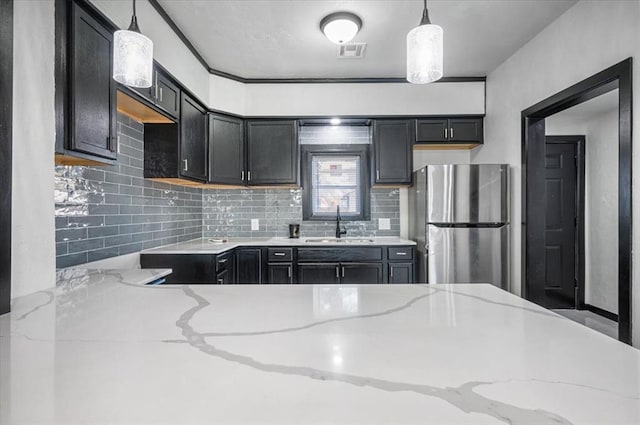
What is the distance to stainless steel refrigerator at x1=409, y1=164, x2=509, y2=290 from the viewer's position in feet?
9.48

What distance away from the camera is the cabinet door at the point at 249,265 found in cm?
311

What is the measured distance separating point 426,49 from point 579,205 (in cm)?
354

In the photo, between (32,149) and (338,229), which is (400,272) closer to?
(338,229)

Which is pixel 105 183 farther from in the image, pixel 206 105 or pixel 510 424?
pixel 510 424

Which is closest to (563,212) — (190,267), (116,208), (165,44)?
(190,267)

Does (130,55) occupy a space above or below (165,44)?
below

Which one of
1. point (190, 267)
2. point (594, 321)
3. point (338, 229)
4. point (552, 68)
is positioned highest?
point (552, 68)

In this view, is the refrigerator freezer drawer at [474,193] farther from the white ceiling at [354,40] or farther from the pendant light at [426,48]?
the pendant light at [426,48]

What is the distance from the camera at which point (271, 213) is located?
12.2 ft

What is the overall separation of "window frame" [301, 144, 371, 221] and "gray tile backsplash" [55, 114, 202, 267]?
1331 millimetres

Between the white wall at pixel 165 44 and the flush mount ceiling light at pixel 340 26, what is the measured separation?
1.15 metres

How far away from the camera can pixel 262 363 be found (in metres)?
0.58

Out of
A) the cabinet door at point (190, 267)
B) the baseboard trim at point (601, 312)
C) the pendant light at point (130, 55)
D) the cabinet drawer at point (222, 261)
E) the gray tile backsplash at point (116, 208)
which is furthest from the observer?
the baseboard trim at point (601, 312)

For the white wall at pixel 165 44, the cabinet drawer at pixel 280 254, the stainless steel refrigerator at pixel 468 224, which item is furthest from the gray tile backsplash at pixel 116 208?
the stainless steel refrigerator at pixel 468 224
